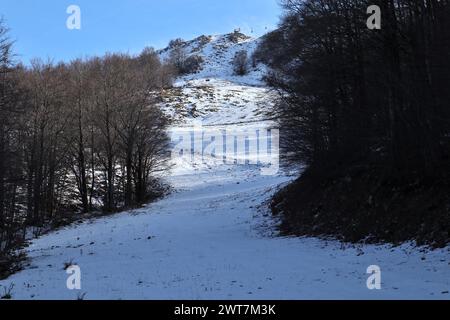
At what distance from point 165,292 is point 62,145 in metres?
30.9

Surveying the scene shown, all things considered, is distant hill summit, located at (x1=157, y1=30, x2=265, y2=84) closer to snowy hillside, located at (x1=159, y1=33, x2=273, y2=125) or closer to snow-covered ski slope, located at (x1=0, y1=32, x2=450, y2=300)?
snowy hillside, located at (x1=159, y1=33, x2=273, y2=125)

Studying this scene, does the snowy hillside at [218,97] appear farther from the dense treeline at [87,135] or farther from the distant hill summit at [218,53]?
the dense treeline at [87,135]

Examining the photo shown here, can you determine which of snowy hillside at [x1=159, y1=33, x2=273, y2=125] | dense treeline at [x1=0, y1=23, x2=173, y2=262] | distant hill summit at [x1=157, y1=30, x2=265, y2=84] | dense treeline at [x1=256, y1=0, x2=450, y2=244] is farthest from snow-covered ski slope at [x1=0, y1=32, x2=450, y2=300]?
distant hill summit at [x1=157, y1=30, x2=265, y2=84]

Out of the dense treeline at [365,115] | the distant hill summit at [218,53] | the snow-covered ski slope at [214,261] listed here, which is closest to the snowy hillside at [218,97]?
the distant hill summit at [218,53]

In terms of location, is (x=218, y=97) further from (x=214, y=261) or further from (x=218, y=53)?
(x=214, y=261)

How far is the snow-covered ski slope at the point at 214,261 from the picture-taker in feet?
32.3

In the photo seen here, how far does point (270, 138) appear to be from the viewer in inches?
2584

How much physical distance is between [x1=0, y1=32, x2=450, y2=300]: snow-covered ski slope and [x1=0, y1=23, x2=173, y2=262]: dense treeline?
5.83 meters

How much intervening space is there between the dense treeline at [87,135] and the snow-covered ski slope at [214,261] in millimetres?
5830

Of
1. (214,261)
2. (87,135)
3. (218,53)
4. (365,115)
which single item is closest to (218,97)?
(87,135)

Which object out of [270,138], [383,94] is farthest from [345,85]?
→ [270,138]

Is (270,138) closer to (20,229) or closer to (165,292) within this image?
(20,229)

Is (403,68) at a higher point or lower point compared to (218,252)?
higher

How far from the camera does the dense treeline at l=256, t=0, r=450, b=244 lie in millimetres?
14773
